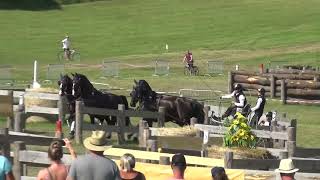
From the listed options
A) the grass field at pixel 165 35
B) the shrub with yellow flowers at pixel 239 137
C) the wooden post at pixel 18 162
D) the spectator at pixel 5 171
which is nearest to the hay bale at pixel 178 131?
the shrub with yellow flowers at pixel 239 137

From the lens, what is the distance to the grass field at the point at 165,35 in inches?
2235

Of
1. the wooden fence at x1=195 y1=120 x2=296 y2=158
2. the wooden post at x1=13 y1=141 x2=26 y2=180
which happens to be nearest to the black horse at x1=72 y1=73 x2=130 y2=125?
the wooden fence at x1=195 y1=120 x2=296 y2=158

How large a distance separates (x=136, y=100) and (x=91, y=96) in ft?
5.01

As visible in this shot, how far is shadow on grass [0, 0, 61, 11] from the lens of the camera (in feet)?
291

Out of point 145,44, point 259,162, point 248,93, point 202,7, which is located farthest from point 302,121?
point 202,7

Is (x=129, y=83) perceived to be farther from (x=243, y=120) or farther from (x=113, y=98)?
(x=243, y=120)

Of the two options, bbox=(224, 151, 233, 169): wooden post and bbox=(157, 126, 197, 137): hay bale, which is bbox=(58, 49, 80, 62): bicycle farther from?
bbox=(224, 151, 233, 169): wooden post

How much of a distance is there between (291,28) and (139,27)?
13.2 m

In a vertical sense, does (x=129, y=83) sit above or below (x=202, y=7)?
below

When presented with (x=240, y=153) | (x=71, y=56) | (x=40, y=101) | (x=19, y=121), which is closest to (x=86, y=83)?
(x=40, y=101)

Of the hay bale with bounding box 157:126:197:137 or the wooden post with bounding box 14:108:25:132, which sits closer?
the hay bale with bounding box 157:126:197:137

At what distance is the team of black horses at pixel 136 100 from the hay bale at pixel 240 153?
1006 cm

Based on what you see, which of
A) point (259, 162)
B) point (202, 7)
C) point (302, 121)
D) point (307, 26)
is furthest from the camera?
point (202, 7)

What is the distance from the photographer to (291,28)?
78.0m
